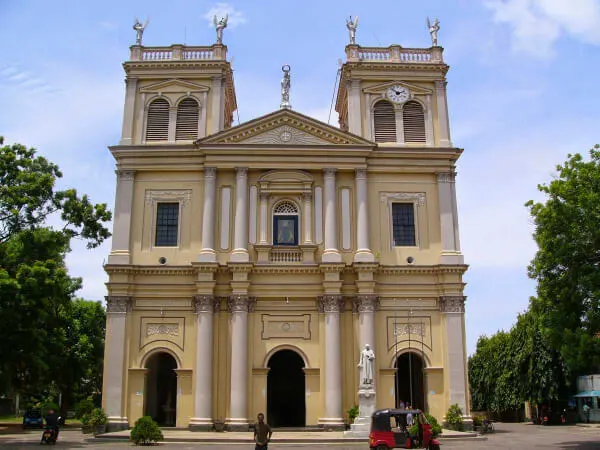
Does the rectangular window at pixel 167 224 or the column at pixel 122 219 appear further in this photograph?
the rectangular window at pixel 167 224

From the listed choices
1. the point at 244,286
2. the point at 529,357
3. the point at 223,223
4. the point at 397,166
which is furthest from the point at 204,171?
the point at 529,357

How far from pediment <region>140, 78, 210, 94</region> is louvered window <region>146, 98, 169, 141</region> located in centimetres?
55

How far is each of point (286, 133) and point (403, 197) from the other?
6.54 meters

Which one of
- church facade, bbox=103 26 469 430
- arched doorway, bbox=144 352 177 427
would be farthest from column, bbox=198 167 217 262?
arched doorway, bbox=144 352 177 427

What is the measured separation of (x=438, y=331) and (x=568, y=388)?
19.5 m

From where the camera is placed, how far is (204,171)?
106ft

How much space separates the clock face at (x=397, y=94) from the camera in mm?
34438

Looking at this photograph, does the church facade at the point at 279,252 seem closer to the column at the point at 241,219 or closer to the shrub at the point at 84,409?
the column at the point at 241,219

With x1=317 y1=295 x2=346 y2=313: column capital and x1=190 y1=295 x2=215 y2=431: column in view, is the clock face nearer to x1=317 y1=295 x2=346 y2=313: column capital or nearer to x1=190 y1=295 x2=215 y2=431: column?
x1=317 y1=295 x2=346 y2=313: column capital

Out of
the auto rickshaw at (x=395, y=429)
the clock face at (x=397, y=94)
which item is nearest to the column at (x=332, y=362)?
the auto rickshaw at (x=395, y=429)

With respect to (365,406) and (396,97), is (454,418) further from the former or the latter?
(396,97)

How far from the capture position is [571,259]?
22.9m

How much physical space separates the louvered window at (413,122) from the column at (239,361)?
11.8m

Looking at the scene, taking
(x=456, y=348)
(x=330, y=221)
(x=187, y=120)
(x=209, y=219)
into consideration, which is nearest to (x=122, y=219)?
(x=209, y=219)
